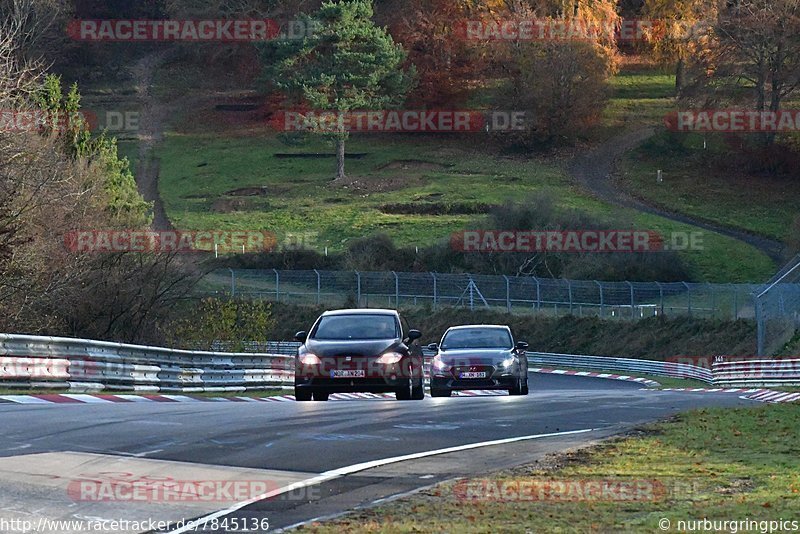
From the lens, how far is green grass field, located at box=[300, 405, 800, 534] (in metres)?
9.33

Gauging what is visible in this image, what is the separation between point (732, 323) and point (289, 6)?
62272mm

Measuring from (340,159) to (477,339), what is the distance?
65791 millimetres

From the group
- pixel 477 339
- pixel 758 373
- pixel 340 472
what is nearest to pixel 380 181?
pixel 758 373

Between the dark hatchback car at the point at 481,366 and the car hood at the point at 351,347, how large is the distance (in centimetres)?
385

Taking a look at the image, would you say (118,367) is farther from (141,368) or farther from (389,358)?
(389,358)

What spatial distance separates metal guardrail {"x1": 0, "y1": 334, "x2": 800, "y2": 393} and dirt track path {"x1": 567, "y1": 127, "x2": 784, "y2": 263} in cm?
3730

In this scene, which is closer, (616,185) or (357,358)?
(357,358)

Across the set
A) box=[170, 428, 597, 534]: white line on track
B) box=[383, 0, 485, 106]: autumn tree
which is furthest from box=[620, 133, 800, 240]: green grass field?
box=[170, 428, 597, 534]: white line on track

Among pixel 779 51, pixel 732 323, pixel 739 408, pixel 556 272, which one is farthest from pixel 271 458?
pixel 779 51

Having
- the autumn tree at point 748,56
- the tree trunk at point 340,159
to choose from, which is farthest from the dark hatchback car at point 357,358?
the tree trunk at point 340,159

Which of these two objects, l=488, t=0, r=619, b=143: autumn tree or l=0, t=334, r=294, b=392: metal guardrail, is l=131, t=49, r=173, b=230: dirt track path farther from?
l=0, t=334, r=294, b=392: metal guardrail

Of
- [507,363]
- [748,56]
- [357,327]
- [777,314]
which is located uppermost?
[748,56]

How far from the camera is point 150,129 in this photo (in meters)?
103

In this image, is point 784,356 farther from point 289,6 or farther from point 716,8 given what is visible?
point 289,6
